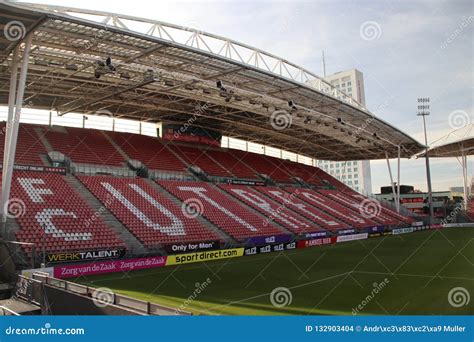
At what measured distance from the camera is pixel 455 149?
2152 inches

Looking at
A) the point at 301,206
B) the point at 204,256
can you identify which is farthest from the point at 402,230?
the point at 204,256

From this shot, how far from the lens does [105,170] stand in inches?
1185

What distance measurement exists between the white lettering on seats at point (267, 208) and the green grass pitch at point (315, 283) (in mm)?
9014

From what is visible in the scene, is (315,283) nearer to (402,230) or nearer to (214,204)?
(214,204)

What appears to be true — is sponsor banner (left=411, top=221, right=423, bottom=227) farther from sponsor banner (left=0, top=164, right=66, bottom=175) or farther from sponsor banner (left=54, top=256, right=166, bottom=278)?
sponsor banner (left=0, top=164, right=66, bottom=175)

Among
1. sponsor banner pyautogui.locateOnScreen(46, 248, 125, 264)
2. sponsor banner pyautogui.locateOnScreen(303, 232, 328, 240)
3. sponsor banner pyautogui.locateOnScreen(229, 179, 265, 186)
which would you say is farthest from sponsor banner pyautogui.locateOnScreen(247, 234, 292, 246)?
sponsor banner pyautogui.locateOnScreen(229, 179, 265, 186)

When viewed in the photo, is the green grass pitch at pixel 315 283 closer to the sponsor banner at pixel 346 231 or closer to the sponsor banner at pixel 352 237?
the sponsor banner at pixel 352 237

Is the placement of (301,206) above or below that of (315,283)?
above

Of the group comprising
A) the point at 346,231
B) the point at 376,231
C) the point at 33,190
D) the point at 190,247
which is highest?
the point at 33,190

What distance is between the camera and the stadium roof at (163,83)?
19266 mm

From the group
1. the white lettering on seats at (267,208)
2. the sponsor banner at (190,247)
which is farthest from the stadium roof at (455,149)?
the sponsor banner at (190,247)

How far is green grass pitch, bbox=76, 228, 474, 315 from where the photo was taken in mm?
11797

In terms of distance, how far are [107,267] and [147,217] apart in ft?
21.7

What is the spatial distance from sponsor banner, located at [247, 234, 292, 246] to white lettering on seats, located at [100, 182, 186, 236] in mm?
4926
